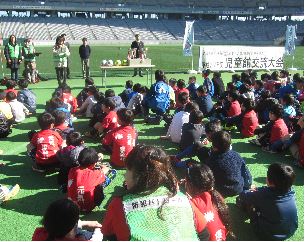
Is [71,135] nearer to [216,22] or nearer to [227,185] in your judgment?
[227,185]

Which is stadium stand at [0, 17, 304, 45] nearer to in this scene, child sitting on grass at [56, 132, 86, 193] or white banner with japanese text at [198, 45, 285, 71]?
white banner with japanese text at [198, 45, 285, 71]

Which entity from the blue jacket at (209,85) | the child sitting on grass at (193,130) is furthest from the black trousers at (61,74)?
the child sitting on grass at (193,130)

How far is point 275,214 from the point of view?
159 inches

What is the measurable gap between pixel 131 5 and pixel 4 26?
19.6m

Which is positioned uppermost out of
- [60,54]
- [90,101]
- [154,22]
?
[154,22]

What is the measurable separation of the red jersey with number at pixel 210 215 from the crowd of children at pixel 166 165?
11 mm

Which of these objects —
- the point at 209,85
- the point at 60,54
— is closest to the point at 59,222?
the point at 209,85

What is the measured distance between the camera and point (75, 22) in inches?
2318

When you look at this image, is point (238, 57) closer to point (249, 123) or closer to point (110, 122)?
point (249, 123)

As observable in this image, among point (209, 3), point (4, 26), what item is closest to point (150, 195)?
point (4, 26)

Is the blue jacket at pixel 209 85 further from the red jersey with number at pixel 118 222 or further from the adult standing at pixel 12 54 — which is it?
the red jersey with number at pixel 118 222

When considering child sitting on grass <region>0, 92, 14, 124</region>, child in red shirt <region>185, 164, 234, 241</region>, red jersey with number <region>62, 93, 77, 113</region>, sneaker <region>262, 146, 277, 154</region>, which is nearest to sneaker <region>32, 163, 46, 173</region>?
child sitting on grass <region>0, 92, 14, 124</region>

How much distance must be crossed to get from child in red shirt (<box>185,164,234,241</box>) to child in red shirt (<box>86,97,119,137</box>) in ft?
11.2

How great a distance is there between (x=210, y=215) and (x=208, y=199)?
19 cm
